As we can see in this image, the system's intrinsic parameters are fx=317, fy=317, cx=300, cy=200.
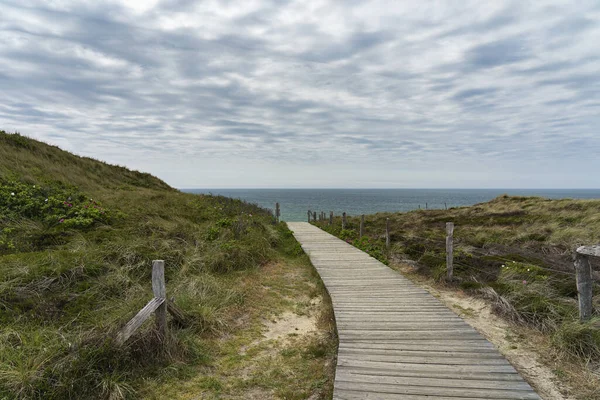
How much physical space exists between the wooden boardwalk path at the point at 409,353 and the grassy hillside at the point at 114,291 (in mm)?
616

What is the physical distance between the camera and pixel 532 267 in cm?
841

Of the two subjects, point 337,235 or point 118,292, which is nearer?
point 118,292

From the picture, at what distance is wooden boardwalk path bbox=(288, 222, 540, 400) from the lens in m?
3.64

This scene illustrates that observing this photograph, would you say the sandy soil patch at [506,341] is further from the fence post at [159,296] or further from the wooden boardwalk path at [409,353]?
the fence post at [159,296]

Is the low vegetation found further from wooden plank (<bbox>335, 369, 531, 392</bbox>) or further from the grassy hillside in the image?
the grassy hillside

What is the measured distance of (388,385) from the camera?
374 centimetres

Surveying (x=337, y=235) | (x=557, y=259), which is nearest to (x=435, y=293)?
(x=557, y=259)

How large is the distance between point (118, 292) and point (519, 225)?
63.9ft

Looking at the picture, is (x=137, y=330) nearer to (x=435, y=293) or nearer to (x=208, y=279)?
(x=208, y=279)

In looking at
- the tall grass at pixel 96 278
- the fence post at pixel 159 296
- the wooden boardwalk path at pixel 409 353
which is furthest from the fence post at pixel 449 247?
the fence post at pixel 159 296

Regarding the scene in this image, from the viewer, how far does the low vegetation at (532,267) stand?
4891 millimetres

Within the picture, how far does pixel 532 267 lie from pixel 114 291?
10.2 metres

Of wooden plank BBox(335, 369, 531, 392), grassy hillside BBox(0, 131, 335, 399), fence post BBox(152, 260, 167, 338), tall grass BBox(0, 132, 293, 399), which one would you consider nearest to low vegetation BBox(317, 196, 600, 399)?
wooden plank BBox(335, 369, 531, 392)

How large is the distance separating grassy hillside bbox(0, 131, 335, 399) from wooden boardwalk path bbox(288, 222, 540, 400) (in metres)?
0.62
